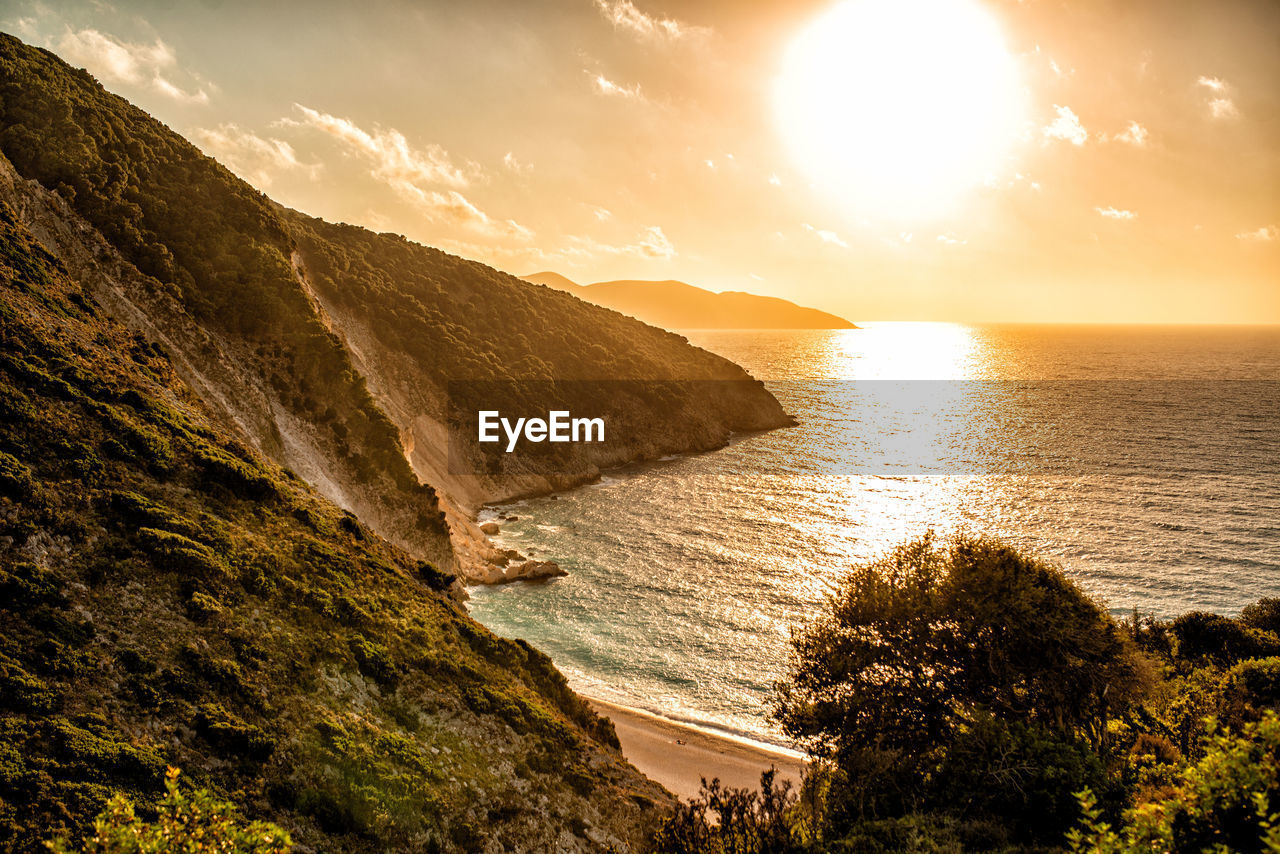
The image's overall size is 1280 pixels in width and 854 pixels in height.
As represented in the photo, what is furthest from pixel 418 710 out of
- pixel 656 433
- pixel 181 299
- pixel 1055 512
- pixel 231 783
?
pixel 656 433

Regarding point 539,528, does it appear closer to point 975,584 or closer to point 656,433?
point 656,433

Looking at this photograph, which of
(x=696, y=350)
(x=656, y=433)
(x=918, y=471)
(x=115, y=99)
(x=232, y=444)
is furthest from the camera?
(x=696, y=350)

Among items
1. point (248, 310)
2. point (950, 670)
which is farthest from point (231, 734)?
point (248, 310)

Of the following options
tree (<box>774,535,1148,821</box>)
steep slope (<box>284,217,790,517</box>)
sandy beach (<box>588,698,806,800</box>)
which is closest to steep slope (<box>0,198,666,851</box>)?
sandy beach (<box>588,698,806,800</box>)

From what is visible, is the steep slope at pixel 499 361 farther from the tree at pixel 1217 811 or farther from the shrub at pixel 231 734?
the tree at pixel 1217 811

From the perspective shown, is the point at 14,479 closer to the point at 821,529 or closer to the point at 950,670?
the point at 950,670

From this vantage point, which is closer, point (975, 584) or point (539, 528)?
point (975, 584)
